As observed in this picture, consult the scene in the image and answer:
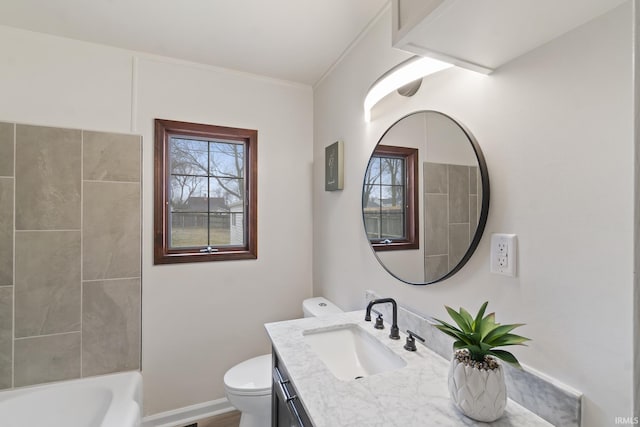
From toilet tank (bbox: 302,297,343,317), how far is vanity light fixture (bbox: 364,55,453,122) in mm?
1302

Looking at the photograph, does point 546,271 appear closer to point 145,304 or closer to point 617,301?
point 617,301

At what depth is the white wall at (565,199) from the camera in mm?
614

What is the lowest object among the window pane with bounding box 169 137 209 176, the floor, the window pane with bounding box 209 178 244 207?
the floor

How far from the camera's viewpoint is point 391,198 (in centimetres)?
132

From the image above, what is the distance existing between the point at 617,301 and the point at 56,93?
8.75 ft

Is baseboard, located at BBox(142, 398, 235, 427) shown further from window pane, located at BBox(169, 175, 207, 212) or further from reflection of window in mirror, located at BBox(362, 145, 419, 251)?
reflection of window in mirror, located at BBox(362, 145, 419, 251)

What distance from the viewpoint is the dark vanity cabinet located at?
89cm

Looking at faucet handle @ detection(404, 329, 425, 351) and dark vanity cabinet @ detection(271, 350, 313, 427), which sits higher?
faucet handle @ detection(404, 329, 425, 351)

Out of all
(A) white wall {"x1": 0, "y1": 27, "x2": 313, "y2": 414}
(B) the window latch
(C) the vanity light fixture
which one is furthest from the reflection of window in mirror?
(B) the window latch

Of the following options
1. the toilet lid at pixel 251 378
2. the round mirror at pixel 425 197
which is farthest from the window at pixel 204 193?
the round mirror at pixel 425 197

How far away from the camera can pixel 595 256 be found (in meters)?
0.66

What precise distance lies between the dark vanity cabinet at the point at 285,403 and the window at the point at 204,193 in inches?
42.4

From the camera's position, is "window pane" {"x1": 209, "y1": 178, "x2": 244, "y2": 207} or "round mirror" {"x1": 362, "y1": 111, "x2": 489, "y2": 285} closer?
"round mirror" {"x1": 362, "y1": 111, "x2": 489, "y2": 285}

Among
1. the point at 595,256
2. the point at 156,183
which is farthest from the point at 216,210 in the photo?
the point at 595,256
